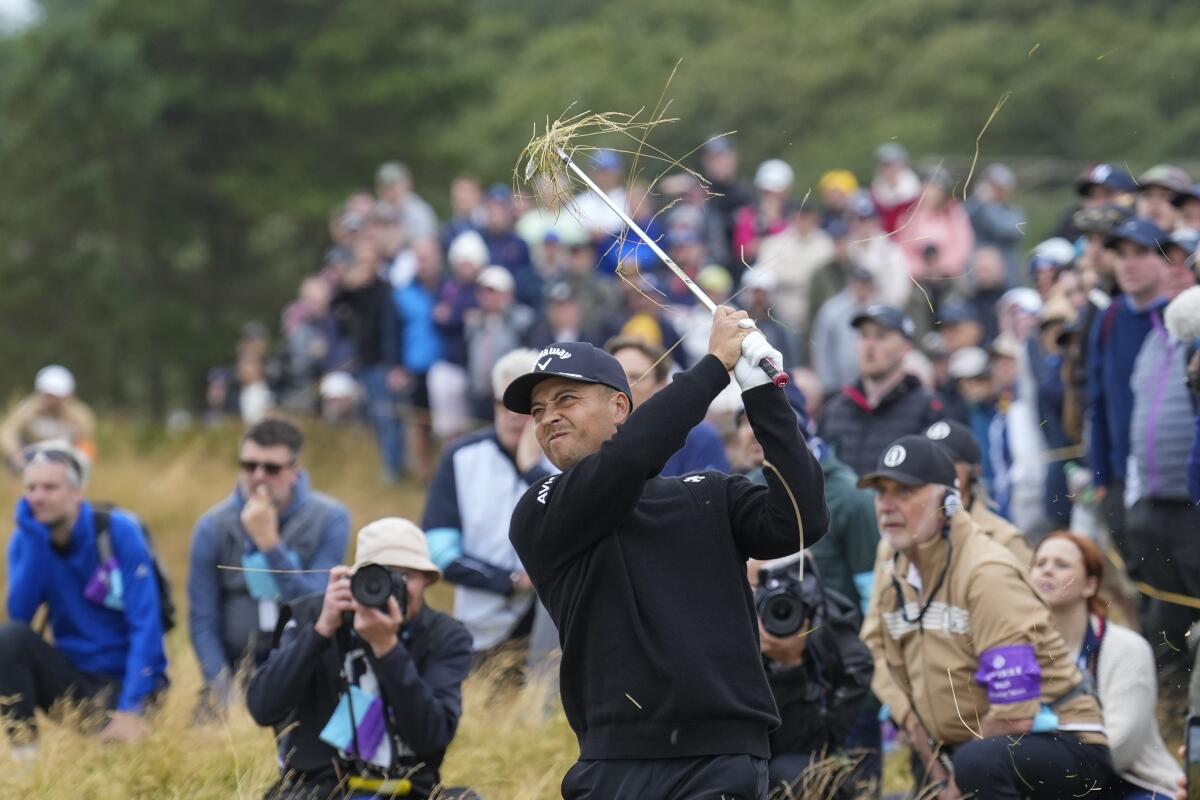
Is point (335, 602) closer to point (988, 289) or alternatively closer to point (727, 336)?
point (727, 336)

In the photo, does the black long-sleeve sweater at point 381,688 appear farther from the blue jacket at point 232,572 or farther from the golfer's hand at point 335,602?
the blue jacket at point 232,572

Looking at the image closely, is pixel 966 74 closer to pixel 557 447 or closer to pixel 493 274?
pixel 493 274

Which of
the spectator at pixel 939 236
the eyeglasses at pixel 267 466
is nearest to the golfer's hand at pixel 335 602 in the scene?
the eyeglasses at pixel 267 466

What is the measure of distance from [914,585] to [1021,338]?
5.30 m

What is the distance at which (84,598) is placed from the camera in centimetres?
908

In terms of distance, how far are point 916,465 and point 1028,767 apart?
1166mm

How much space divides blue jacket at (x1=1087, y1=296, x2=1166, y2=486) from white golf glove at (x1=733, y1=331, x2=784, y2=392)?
153 inches

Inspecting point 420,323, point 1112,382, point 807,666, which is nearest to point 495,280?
point 420,323

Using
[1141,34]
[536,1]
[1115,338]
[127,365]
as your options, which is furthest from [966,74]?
[1115,338]

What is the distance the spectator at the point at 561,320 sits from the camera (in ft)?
45.9

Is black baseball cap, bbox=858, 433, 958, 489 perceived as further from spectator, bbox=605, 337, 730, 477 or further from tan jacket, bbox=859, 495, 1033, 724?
spectator, bbox=605, 337, 730, 477

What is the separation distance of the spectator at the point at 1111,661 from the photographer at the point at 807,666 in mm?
756

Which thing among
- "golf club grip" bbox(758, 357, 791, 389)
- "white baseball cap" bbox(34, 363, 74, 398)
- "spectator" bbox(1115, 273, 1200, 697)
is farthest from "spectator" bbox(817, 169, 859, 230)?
"golf club grip" bbox(758, 357, 791, 389)

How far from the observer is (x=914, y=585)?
7.09 metres
